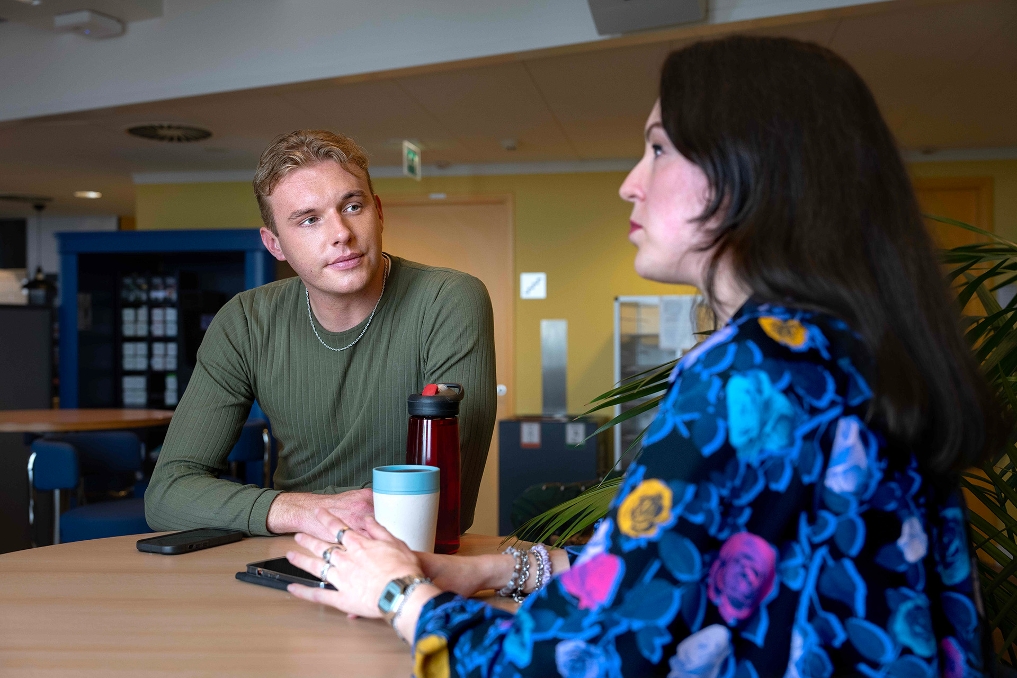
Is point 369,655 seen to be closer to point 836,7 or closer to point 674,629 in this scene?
point 674,629

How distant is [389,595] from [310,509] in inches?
21.2

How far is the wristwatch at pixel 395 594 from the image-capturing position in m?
0.79

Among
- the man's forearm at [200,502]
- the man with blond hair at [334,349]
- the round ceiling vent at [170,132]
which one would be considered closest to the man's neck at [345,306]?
the man with blond hair at [334,349]

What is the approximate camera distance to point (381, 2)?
12.5ft

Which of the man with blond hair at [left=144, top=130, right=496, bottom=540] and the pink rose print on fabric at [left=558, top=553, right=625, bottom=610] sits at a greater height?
the man with blond hair at [left=144, top=130, right=496, bottom=540]

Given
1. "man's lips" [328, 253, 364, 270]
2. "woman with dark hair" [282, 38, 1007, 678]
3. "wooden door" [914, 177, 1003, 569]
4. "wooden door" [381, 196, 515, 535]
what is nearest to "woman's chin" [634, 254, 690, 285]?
"woman with dark hair" [282, 38, 1007, 678]

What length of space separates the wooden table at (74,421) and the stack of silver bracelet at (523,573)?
2.85 meters

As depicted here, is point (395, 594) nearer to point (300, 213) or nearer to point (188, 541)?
point (188, 541)

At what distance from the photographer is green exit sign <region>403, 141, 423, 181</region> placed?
535 cm

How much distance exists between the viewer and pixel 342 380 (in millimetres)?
1664

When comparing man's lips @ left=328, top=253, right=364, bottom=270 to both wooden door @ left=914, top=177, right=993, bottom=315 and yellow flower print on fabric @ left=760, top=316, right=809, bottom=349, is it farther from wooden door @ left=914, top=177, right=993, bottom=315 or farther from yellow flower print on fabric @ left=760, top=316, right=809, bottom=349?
wooden door @ left=914, top=177, right=993, bottom=315

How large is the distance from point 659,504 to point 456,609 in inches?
9.2

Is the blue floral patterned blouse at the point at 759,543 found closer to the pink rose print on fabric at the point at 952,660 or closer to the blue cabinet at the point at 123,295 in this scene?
the pink rose print on fabric at the point at 952,660

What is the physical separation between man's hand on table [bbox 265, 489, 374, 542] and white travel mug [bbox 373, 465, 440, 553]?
22 centimetres
